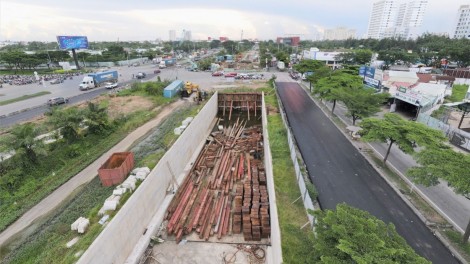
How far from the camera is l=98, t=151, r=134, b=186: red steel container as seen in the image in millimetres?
14695

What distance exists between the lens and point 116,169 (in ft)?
48.3

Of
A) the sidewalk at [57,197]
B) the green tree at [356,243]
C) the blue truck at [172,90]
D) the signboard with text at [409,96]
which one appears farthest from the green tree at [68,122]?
the signboard with text at [409,96]

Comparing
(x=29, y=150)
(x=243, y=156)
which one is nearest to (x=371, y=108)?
(x=243, y=156)

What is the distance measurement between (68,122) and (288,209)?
19261 millimetres

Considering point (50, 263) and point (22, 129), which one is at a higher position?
point (22, 129)

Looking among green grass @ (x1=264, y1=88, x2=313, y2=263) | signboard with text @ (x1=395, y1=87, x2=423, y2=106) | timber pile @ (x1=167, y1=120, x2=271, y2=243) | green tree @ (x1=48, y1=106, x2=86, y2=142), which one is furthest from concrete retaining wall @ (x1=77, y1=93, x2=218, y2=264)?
signboard with text @ (x1=395, y1=87, x2=423, y2=106)

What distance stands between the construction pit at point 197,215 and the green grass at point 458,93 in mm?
34074

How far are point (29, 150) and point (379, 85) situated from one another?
138ft

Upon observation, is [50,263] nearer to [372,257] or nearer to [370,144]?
[372,257]

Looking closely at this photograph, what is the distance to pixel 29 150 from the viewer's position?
53.2ft

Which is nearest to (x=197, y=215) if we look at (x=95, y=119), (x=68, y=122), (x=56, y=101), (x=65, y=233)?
(x=65, y=233)

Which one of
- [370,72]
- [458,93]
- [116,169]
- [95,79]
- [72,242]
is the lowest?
[72,242]

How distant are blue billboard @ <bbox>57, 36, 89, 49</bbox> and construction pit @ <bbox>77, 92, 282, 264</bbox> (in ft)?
197

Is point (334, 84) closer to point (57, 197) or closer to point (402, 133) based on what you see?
point (402, 133)
